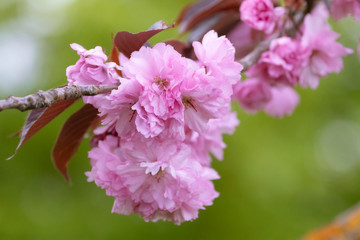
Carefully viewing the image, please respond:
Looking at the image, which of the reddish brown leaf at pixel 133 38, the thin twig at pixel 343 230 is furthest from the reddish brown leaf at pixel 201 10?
the thin twig at pixel 343 230

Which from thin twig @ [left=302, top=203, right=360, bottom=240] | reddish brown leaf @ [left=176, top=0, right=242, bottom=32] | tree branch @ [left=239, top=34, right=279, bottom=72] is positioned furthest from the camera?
thin twig @ [left=302, top=203, right=360, bottom=240]

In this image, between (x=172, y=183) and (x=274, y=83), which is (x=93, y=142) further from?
(x=274, y=83)

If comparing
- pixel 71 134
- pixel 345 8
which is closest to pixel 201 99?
pixel 71 134

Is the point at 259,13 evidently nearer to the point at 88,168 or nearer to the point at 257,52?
the point at 257,52

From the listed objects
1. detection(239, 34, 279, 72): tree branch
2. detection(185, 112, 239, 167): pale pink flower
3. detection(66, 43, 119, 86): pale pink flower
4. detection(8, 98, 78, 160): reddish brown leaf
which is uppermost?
detection(66, 43, 119, 86): pale pink flower

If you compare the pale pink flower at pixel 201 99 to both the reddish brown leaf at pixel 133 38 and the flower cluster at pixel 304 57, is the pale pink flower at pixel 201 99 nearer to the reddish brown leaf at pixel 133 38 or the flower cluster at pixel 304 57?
the reddish brown leaf at pixel 133 38

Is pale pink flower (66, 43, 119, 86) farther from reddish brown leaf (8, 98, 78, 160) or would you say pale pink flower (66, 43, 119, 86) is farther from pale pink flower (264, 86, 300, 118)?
pale pink flower (264, 86, 300, 118)

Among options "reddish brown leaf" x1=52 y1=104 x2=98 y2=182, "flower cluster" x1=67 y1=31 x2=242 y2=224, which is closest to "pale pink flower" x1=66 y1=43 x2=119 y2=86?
"flower cluster" x1=67 y1=31 x2=242 y2=224
